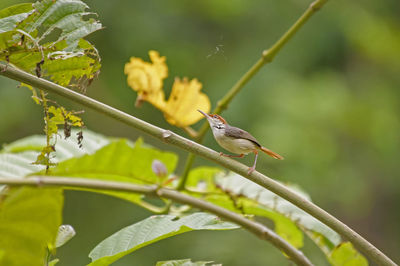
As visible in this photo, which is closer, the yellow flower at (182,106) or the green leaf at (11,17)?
the green leaf at (11,17)

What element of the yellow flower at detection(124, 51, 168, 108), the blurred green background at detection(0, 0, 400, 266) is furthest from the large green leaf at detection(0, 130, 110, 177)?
the blurred green background at detection(0, 0, 400, 266)

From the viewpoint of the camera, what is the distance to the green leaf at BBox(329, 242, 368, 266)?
5.33 feet

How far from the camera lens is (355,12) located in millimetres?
7359

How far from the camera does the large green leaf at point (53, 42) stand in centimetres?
119

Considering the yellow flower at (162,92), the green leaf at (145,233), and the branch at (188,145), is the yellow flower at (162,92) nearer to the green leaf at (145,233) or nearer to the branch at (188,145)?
the green leaf at (145,233)

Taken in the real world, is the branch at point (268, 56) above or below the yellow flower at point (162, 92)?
above

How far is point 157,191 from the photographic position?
0.87 metres

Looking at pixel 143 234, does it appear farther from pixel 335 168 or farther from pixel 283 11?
pixel 283 11

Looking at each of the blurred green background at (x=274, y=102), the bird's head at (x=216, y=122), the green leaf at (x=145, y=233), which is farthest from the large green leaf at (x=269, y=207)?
the blurred green background at (x=274, y=102)

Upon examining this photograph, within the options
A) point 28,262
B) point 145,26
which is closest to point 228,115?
point 145,26

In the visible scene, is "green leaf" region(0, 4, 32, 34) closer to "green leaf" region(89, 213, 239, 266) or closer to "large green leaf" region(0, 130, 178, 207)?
"green leaf" region(89, 213, 239, 266)

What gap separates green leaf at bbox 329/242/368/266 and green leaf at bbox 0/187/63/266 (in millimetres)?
1024

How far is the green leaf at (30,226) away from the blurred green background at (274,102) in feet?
14.1

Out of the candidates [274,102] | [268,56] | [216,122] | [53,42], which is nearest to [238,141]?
[216,122]
